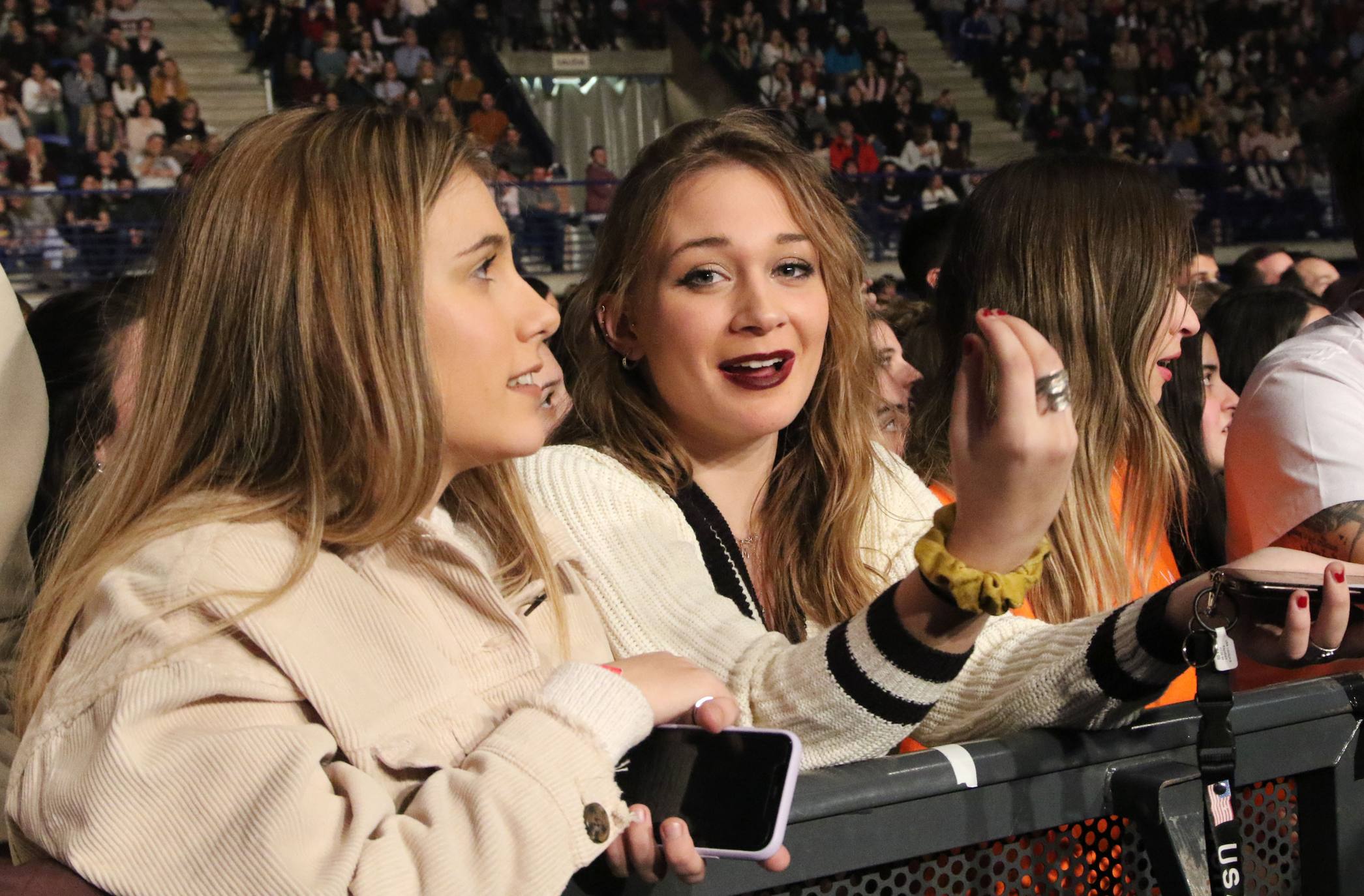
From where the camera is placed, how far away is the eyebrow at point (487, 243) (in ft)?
4.14

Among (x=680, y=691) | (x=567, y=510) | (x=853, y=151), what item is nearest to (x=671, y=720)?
(x=680, y=691)

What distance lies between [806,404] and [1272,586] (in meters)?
0.79

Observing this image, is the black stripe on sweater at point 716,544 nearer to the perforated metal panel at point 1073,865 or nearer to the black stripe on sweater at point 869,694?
the black stripe on sweater at point 869,694

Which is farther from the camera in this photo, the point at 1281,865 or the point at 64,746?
the point at 1281,865

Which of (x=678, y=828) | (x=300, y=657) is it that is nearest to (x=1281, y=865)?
(x=678, y=828)

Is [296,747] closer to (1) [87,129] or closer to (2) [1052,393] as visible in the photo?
(2) [1052,393]

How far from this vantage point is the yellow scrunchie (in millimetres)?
1123

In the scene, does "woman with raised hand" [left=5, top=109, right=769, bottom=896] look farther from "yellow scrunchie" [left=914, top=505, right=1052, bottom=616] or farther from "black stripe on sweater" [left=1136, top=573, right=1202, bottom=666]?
"black stripe on sweater" [left=1136, top=573, right=1202, bottom=666]

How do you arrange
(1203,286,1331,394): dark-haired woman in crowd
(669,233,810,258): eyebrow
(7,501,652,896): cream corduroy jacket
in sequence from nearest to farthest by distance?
(7,501,652,896): cream corduroy jacket → (669,233,810,258): eyebrow → (1203,286,1331,394): dark-haired woman in crowd

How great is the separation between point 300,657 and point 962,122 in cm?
1340

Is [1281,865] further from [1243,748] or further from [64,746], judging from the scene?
[64,746]

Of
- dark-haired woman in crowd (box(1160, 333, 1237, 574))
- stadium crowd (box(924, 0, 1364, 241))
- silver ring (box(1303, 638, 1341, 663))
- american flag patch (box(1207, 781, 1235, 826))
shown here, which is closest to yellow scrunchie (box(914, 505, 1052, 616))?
american flag patch (box(1207, 781, 1235, 826))

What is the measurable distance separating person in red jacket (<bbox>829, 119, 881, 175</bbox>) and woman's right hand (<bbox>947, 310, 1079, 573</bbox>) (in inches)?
468

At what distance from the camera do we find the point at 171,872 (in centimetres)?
91
